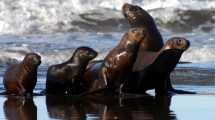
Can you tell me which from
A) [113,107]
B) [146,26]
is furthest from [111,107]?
[146,26]

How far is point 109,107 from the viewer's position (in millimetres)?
7410

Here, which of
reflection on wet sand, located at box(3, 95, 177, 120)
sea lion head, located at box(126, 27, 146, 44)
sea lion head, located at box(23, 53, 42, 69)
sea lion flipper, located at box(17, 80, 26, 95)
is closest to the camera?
reflection on wet sand, located at box(3, 95, 177, 120)

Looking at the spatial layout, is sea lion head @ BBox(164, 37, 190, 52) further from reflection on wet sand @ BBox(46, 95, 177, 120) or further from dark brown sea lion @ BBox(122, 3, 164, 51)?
reflection on wet sand @ BBox(46, 95, 177, 120)

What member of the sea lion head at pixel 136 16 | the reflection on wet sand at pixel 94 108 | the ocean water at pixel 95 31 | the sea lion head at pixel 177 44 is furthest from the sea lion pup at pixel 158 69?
the sea lion head at pixel 136 16

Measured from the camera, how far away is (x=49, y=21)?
865 inches

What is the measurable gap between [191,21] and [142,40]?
48.6 feet

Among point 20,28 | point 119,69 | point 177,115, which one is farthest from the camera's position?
point 20,28

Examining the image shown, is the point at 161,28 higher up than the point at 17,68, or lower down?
lower down

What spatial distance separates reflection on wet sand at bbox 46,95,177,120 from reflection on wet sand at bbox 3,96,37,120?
0.18 meters

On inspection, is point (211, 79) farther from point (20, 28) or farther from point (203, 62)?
point (20, 28)

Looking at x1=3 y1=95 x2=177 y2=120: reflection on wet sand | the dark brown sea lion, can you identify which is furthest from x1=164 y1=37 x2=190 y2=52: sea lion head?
x1=3 y1=95 x2=177 y2=120: reflection on wet sand

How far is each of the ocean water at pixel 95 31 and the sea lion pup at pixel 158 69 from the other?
0.38m

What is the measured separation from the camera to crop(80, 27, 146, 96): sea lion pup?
27.6 ft

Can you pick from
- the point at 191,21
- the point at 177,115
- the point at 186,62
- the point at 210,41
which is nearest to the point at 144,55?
the point at 177,115
